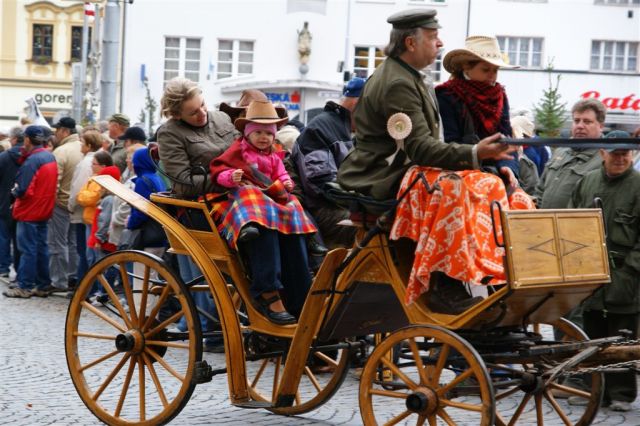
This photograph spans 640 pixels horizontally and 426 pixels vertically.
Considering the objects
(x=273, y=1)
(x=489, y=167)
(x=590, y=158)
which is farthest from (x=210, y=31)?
(x=489, y=167)

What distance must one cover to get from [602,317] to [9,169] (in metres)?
10.2

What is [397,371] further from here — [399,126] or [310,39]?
[310,39]

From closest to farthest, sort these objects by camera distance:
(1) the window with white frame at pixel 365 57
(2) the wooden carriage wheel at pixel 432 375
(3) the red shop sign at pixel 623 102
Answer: (2) the wooden carriage wheel at pixel 432 375, (3) the red shop sign at pixel 623 102, (1) the window with white frame at pixel 365 57

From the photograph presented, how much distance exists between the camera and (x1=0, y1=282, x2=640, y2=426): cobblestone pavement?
7477mm

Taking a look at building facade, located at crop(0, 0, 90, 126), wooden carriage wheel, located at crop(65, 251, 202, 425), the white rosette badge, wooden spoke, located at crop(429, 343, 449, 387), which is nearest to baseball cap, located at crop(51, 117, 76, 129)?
wooden carriage wheel, located at crop(65, 251, 202, 425)

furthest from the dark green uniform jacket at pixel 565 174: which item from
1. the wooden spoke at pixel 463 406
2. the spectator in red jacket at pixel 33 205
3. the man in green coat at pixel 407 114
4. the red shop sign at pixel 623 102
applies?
the red shop sign at pixel 623 102

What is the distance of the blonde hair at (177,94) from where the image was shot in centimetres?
757

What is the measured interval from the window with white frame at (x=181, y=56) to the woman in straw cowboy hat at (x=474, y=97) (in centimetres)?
3962

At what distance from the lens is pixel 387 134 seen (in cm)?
633

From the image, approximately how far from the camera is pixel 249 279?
7.29m

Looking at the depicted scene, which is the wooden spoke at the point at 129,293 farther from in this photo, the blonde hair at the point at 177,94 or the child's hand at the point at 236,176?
the blonde hair at the point at 177,94

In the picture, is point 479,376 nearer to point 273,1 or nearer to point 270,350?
point 270,350

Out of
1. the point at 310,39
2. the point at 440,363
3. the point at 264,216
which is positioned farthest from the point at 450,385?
the point at 310,39

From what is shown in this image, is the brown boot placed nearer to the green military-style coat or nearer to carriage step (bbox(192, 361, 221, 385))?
the green military-style coat
